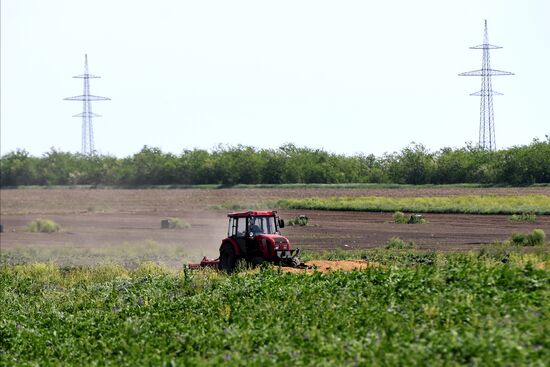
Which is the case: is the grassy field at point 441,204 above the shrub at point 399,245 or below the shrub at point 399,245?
above

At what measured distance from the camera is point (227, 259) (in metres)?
32.4

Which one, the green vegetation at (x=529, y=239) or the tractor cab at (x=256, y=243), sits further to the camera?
the green vegetation at (x=529, y=239)

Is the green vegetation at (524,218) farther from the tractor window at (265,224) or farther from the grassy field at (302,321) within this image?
the grassy field at (302,321)

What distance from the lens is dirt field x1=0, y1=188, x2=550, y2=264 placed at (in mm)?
49562

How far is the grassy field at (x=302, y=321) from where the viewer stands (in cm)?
1655

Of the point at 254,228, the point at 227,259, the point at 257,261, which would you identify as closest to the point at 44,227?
the point at 227,259

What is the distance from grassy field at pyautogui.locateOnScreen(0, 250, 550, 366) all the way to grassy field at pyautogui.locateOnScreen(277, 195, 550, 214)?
36999mm

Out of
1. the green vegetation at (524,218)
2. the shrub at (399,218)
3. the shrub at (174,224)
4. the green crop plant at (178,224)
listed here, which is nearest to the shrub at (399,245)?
→ the green vegetation at (524,218)

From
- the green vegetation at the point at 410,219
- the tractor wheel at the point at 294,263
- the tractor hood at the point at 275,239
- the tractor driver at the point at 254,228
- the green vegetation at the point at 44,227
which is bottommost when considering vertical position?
the green vegetation at the point at 44,227

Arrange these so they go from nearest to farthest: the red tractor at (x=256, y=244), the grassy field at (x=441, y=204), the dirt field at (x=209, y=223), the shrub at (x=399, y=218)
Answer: the red tractor at (x=256, y=244), the dirt field at (x=209, y=223), the shrub at (x=399, y=218), the grassy field at (x=441, y=204)

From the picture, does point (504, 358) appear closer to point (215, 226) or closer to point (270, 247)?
point (270, 247)

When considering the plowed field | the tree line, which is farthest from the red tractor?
the tree line

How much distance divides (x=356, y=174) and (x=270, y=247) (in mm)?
87989

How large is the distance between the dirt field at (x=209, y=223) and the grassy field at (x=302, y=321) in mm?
19632
